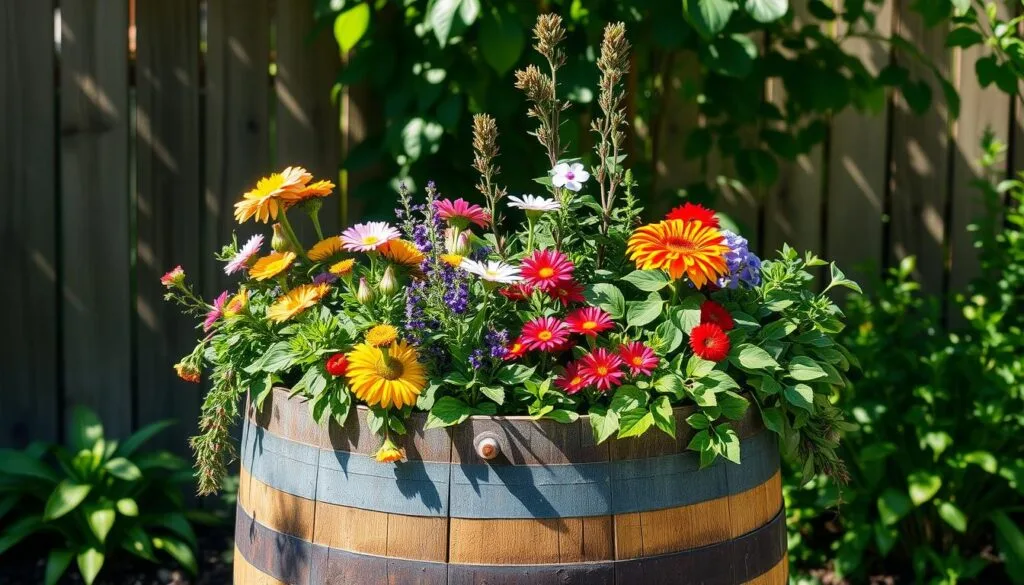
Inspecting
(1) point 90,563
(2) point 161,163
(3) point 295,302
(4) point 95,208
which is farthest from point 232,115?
(3) point 295,302

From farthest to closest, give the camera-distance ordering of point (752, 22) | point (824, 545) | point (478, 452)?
point (824, 545)
point (752, 22)
point (478, 452)

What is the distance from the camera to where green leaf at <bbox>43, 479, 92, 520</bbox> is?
9.20 ft

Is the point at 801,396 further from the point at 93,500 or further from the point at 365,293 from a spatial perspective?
the point at 93,500

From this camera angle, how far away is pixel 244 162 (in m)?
3.18

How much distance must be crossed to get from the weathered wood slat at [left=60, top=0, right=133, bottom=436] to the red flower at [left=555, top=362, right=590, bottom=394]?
2016 mm

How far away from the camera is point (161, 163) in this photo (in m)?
3.14

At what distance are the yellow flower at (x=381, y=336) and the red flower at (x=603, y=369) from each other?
25 centimetres

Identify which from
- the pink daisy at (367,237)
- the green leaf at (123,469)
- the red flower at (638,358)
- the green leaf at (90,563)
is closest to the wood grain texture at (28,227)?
the green leaf at (123,469)

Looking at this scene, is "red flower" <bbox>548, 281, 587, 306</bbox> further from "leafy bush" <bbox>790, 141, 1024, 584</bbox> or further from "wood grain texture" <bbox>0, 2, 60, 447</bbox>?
"wood grain texture" <bbox>0, 2, 60, 447</bbox>

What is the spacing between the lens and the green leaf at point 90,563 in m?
2.78

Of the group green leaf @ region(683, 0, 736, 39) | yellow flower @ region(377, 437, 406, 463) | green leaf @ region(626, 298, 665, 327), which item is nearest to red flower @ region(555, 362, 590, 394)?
green leaf @ region(626, 298, 665, 327)

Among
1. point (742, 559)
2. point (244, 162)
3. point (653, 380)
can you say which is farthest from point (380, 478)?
point (244, 162)

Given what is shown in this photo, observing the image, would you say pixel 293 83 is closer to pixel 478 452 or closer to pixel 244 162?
pixel 244 162

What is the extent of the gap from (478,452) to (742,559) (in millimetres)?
397
